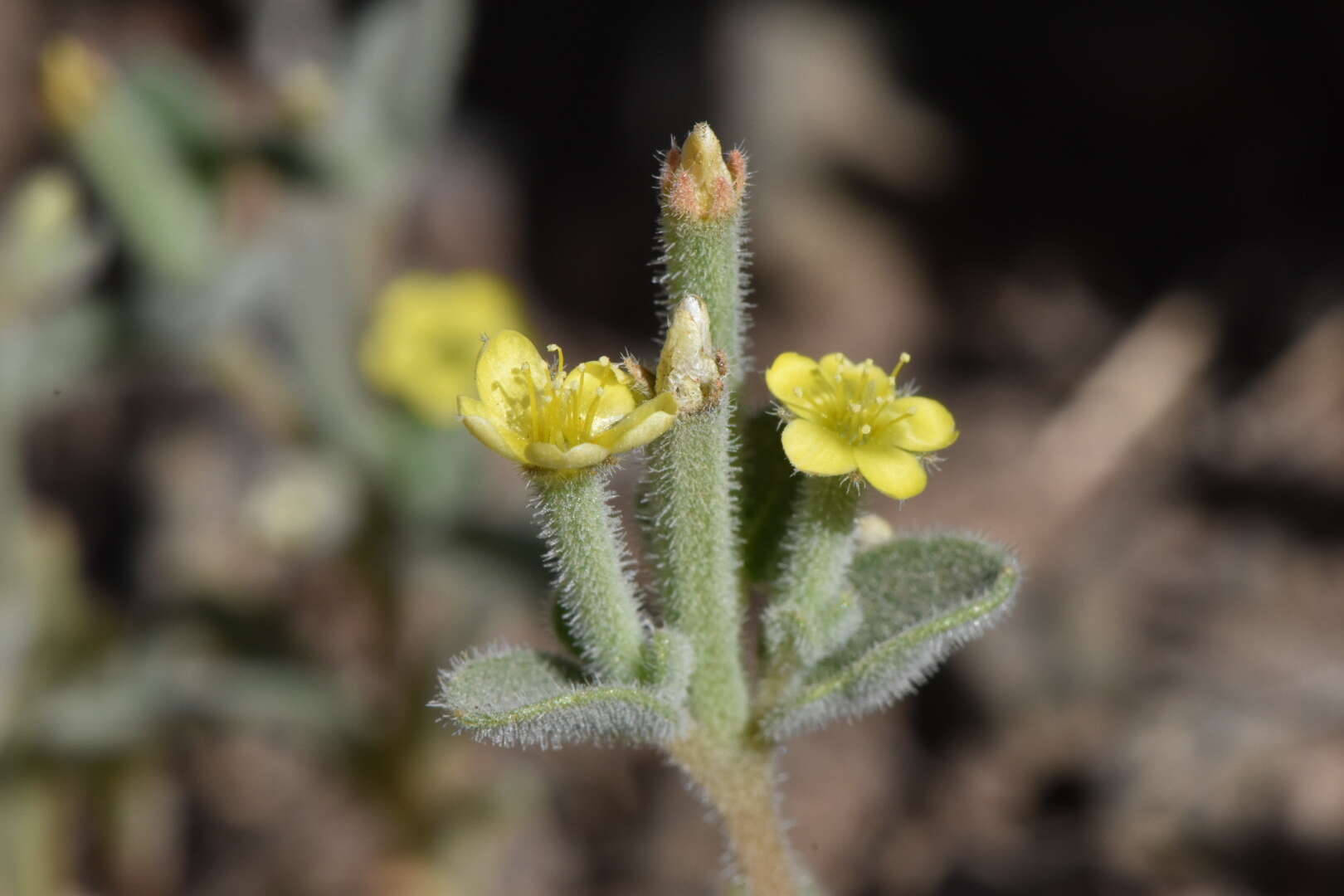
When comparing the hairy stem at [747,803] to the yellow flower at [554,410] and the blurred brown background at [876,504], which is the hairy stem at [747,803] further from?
the blurred brown background at [876,504]

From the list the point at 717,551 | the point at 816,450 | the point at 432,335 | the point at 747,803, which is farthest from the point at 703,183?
the point at 432,335

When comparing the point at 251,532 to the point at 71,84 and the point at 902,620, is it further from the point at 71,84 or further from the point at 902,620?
the point at 902,620

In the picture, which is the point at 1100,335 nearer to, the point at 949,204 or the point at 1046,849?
the point at 949,204

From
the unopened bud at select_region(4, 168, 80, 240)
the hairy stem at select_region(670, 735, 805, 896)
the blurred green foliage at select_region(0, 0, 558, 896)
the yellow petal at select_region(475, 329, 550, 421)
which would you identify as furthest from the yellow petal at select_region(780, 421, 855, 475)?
the unopened bud at select_region(4, 168, 80, 240)

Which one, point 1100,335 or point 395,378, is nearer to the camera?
point 395,378

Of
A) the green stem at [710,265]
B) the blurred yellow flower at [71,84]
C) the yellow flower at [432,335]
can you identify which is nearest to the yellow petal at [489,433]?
the green stem at [710,265]

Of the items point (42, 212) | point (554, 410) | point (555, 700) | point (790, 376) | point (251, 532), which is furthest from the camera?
point (251, 532)

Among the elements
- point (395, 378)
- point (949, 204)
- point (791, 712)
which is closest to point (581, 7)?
point (949, 204)
